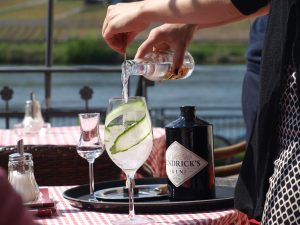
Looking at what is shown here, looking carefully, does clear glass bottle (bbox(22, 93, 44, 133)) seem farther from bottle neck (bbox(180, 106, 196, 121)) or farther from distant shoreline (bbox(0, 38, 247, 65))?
distant shoreline (bbox(0, 38, 247, 65))

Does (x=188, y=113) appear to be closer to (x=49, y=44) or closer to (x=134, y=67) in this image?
(x=134, y=67)

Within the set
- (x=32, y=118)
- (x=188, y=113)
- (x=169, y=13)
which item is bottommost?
(x=32, y=118)

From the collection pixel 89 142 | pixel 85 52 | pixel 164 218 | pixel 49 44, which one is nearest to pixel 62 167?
pixel 89 142

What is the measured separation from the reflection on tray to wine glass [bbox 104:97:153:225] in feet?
0.66

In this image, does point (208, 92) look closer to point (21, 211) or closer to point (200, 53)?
point (200, 53)

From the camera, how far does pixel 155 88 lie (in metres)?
21.8

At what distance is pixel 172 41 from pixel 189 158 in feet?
0.94

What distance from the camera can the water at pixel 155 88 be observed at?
15.3m

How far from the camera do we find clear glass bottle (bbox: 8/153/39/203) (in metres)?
2.06

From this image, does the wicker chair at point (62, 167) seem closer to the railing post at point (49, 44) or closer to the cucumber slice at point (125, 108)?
the cucumber slice at point (125, 108)

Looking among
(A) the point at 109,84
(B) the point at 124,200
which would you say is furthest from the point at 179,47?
(A) the point at 109,84

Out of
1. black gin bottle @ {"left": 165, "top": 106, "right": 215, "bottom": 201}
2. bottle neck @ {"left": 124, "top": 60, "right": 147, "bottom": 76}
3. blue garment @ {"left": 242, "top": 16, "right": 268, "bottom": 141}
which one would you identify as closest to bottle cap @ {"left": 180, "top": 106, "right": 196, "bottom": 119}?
black gin bottle @ {"left": 165, "top": 106, "right": 215, "bottom": 201}

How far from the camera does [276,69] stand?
5.85ft

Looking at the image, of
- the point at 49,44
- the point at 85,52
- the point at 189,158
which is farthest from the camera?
the point at 85,52
